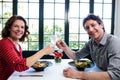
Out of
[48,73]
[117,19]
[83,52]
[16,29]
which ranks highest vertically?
[117,19]

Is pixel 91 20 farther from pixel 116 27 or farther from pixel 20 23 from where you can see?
pixel 116 27

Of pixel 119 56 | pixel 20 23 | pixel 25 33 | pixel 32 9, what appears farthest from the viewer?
pixel 32 9

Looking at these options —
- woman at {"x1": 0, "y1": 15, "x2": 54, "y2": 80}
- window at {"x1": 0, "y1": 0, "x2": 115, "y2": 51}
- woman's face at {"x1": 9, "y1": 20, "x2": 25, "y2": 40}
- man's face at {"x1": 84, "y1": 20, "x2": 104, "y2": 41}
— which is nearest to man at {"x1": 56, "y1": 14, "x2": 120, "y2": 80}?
man's face at {"x1": 84, "y1": 20, "x2": 104, "y2": 41}

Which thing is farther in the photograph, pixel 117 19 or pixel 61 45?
pixel 117 19

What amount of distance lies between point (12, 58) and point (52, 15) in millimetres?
2550

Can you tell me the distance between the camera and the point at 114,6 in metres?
4.22

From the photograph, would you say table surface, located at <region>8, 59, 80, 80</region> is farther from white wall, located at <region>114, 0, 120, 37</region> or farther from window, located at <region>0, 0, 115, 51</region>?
white wall, located at <region>114, 0, 120, 37</region>

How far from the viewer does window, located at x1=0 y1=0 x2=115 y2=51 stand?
411 cm

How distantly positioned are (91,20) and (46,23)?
94.2 inches

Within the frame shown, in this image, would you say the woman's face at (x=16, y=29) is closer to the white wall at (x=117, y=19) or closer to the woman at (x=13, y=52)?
the woman at (x=13, y=52)

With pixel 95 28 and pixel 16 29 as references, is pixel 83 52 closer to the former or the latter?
pixel 95 28

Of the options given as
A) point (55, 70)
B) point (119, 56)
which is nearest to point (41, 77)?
point (55, 70)

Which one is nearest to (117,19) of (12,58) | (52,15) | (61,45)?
(52,15)

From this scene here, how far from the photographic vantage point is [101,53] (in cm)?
181
